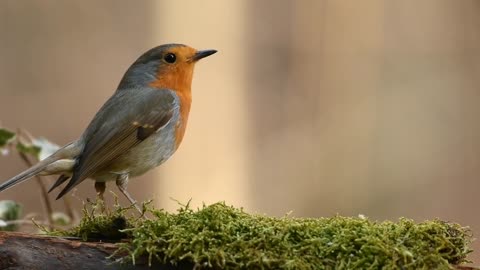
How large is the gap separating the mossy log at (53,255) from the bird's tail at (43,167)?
800 mm

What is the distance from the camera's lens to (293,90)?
8.43 metres

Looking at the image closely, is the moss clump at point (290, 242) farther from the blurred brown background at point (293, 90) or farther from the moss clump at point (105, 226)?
the blurred brown background at point (293, 90)

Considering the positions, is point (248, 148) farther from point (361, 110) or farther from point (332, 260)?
point (332, 260)

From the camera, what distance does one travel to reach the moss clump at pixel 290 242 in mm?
2514

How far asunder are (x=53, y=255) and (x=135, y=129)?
56.6 inches

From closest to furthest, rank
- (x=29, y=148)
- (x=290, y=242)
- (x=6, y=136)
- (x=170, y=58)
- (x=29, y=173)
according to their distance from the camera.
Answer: (x=290, y=242) < (x=29, y=173) < (x=6, y=136) < (x=29, y=148) < (x=170, y=58)

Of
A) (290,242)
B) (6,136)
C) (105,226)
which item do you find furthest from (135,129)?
(290,242)

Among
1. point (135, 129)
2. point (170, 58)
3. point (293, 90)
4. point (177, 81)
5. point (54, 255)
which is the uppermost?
point (170, 58)

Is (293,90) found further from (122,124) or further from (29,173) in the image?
(29,173)

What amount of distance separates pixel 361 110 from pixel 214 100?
155 centimetres

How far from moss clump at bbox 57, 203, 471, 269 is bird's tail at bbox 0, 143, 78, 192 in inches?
36.0

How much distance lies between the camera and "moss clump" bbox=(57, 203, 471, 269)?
251 centimetres

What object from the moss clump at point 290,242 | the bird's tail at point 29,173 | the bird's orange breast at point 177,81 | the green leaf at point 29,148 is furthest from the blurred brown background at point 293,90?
the moss clump at point 290,242

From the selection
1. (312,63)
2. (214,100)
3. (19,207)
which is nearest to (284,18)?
(312,63)
